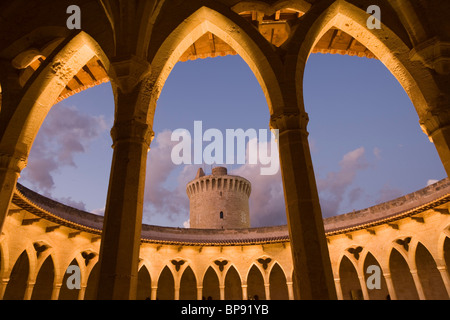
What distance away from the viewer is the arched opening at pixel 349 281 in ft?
72.7

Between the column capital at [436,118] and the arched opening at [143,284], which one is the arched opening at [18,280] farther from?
the column capital at [436,118]

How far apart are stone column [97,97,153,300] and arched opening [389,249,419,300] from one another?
69.2 feet

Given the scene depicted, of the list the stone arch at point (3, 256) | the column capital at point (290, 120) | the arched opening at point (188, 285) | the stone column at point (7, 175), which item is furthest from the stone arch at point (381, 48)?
the arched opening at point (188, 285)

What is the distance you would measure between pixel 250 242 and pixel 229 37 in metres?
15.2

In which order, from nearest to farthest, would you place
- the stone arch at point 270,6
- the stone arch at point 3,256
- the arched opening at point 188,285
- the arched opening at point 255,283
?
the stone arch at point 270,6, the stone arch at point 3,256, the arched opening at point 188,285, the arched opening at point 255,283

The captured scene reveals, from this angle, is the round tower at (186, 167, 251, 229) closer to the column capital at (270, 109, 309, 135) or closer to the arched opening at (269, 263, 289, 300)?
the arched opening at (269, 263, 289, 300)

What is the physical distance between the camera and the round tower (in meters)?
35.1

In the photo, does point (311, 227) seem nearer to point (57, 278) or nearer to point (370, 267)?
point (57, 278)

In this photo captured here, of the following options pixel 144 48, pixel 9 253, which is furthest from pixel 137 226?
pixel 9 253

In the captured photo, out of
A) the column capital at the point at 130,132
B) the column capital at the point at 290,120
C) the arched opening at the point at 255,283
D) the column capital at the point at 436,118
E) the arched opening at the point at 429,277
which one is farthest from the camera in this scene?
the arched opening at the point at 255,283

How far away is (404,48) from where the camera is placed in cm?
686

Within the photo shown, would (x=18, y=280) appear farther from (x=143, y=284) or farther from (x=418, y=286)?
(x=418, y=286)

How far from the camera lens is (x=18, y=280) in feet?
57.1

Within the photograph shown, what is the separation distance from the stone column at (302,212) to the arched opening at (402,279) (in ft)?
64.0
